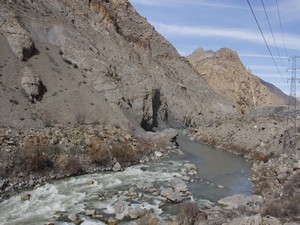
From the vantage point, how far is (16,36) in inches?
1597

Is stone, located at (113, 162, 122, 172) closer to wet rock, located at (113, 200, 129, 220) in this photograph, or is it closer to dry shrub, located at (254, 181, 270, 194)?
wet rock, located at (113, 200, 129, 220)

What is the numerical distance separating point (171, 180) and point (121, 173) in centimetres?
455

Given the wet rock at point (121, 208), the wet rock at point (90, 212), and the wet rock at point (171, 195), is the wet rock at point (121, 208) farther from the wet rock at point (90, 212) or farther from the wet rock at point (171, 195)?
the wet rock at point (171, 195)

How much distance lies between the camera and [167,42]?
106m

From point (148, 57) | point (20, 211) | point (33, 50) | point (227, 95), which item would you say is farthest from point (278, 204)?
point (227, 95)

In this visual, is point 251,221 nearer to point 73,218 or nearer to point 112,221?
point 112,221

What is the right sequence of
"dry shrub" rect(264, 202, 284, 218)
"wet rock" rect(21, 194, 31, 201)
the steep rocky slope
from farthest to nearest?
the steep rocky slope
"wet rock" rect(21, 194, 31, 201)
"dry shrub" rect(264, 202, 284, 218)

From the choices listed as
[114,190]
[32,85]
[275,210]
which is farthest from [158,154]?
[275,210]

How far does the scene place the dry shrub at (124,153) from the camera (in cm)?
3228

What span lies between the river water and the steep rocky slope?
81222 mm

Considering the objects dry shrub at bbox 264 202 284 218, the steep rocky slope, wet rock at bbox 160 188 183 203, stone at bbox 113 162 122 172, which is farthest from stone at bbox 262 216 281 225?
the steep rocky slope

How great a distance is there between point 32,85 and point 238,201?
2318 cm

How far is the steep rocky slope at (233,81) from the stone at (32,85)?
82255mm

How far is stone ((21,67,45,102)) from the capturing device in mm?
36406
